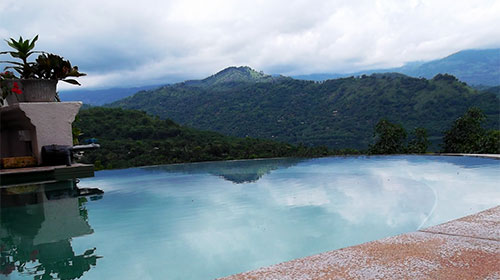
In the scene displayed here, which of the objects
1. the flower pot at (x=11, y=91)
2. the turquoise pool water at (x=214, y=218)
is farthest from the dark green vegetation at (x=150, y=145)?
the flower pot at (x=11, y=91)

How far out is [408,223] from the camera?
4.26m

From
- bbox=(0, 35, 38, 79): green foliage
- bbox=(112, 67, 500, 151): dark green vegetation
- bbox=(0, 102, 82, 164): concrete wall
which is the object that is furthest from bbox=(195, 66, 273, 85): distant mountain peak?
bbox=(0, 102, 82, 164): concrete wall

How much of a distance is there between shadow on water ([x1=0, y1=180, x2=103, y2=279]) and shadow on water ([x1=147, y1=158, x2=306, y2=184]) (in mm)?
3342

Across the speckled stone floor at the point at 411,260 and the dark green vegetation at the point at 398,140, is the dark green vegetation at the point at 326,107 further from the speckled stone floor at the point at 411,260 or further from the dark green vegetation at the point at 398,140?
the speckled stone floor at the point at 411,260

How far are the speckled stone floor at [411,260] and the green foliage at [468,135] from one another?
11212 mm

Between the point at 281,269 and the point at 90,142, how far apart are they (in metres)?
8.03

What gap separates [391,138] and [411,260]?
12301 millimetres

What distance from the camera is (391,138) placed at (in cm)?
1334

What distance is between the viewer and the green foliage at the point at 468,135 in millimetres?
11922

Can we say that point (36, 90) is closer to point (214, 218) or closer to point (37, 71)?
point (37, 71)

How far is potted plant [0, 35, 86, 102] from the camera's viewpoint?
6973 mm

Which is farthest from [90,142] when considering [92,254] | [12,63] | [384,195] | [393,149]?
[393,149]

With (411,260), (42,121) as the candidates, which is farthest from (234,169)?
(411,260)

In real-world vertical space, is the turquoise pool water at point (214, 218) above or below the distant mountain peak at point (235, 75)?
below
